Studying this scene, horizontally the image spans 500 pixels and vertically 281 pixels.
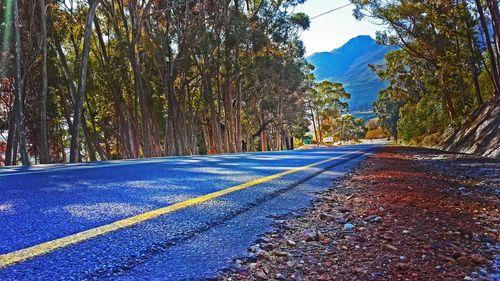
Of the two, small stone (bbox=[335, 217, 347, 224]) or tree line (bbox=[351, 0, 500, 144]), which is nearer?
small stone (bbox=[335, 217, 347, 224])

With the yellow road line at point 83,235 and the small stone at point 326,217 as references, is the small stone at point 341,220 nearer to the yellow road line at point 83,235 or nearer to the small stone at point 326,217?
the small stone at point 326,217

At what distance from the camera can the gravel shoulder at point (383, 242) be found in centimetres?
170

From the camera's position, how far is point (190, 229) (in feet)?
7.18

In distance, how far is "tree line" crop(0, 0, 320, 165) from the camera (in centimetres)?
1692

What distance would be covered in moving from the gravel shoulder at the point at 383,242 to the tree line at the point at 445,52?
38.8ft

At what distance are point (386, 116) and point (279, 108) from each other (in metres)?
38.0

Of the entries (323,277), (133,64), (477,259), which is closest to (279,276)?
(323,277)

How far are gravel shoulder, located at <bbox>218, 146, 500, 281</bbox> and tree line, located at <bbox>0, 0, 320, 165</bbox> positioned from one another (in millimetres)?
11620

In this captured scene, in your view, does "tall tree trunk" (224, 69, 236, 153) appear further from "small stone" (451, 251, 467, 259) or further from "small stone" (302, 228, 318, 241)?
"small stone" (451, 251, 467, 259)

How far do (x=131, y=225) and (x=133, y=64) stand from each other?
16.5 metres

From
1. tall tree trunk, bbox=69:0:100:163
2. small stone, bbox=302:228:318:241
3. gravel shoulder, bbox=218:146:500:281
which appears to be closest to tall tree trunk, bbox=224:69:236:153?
tall tree trunk, bbox=69:0:100:163

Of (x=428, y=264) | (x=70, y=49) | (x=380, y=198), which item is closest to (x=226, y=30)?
(x=70, y=49)

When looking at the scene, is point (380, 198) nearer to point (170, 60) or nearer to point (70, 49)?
point (170, 60)

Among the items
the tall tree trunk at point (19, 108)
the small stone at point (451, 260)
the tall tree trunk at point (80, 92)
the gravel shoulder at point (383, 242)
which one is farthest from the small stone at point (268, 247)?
the tall tree trunk at point (80, 92)
